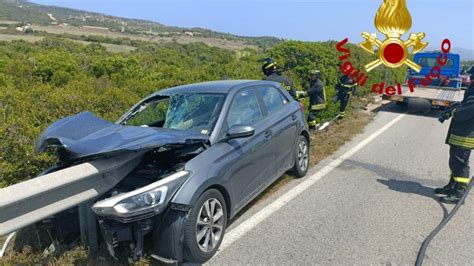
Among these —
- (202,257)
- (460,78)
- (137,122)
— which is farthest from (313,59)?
(202,257)

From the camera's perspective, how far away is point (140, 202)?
2959 millimetres

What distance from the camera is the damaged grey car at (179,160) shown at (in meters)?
3.06

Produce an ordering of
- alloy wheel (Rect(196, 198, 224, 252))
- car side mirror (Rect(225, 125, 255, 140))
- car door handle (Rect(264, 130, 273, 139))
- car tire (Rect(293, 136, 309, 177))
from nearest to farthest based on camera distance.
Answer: alloy wheel (Rect(196, 198, 224, 252)), car side mirror (Rect(225, 125, 255, 140)), car door handle (Rect(264, 130, 273, 139)), car tire (Rect(293, 136, 309, 177))

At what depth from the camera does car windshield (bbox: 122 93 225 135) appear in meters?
4.05

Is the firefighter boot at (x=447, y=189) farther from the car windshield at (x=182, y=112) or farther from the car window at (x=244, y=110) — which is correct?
the car windshield at (x=182, y=112)

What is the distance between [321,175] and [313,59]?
31.6 feet

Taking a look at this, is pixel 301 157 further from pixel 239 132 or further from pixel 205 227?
pixel 205 227

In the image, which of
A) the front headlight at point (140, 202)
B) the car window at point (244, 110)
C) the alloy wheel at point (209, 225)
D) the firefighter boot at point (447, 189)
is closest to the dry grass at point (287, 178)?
the alloy wheel at point (209, 225)

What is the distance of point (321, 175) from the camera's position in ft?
19.5

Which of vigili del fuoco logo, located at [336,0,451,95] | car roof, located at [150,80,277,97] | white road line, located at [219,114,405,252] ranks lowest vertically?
white road line, located at [219,114,405,252]

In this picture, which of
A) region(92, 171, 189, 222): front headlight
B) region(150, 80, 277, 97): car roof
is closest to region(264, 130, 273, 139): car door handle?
region(150, 80, 277, 97): car roof

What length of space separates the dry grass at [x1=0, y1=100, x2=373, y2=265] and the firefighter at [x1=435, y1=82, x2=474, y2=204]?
7.19 ft

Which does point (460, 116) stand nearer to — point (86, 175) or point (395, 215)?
point (395, 215)

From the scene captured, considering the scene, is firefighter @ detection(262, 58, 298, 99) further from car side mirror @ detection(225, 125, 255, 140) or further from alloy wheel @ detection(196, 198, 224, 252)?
alloy wheel @ detection(196, 198, 224, 252)
